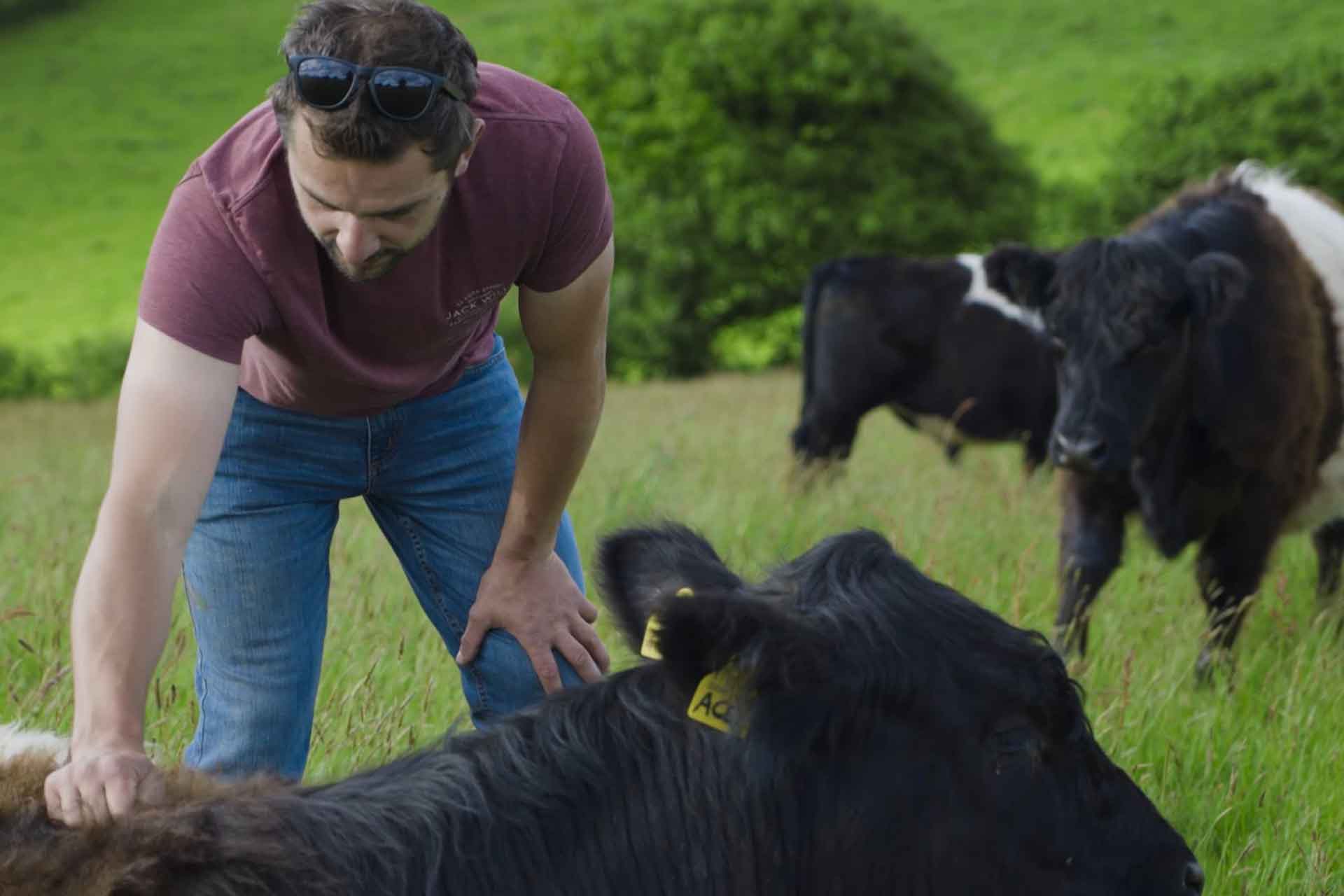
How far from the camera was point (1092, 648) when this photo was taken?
18.5 feet

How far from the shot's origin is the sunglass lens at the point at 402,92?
2.38 metres

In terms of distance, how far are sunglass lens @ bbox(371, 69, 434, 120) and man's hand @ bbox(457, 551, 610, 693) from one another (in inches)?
48.4

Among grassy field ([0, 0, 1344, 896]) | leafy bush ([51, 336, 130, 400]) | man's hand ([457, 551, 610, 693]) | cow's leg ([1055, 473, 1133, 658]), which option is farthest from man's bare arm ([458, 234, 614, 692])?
leafy bush ([51, 336, 130, 400])

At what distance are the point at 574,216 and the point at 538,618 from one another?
3.00ft

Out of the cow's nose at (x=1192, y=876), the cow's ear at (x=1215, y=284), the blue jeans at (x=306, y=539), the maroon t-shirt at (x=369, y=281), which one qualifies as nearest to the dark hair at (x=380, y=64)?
the maroon t-shirt at (x=369, y=281)

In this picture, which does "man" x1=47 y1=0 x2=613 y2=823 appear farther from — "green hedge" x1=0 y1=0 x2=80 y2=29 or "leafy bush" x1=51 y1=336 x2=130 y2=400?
"green hedge" x1=0 y1=0 x2=80 y2=29

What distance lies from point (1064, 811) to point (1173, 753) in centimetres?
180

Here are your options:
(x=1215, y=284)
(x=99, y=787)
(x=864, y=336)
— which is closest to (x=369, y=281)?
(x=99, y=787)

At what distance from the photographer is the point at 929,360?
14062mm

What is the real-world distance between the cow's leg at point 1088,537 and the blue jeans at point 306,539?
127 inches

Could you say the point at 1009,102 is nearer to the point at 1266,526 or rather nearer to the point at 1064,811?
the point at 1266,526

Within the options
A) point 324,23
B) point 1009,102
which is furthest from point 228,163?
point 1009,102

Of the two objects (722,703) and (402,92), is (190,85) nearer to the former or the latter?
(402,92)

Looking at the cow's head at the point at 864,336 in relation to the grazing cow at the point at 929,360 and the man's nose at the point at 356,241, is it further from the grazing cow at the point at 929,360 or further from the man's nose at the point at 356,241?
the man's nose at the point at 356,241
